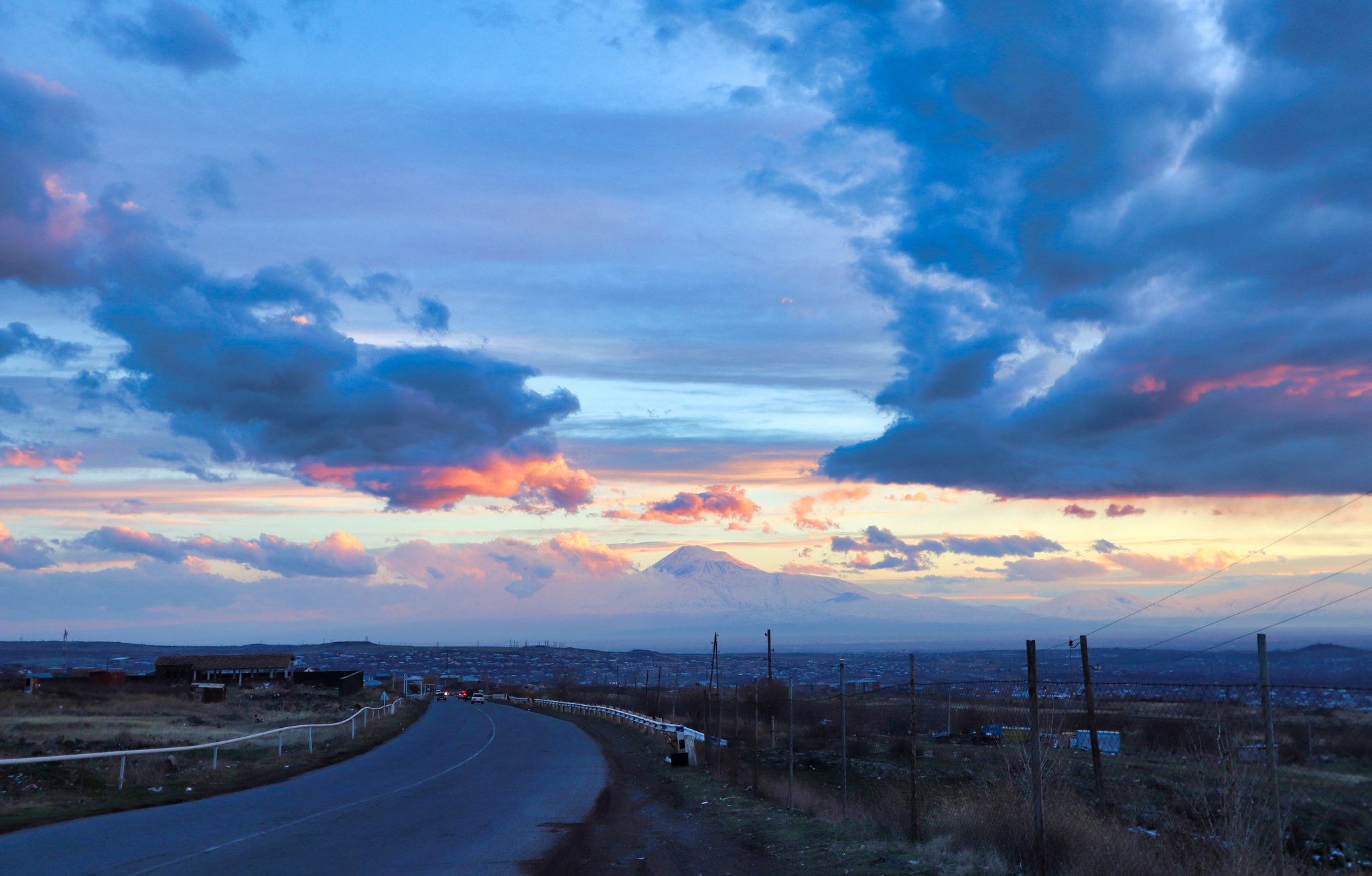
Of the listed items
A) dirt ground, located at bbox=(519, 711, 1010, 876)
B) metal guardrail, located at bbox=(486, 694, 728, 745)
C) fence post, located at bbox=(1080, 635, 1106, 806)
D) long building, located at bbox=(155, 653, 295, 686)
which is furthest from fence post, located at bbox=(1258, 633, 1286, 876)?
long building, located at bbox=(155, 653, 295, 686)

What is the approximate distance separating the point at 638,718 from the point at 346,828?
34.9 metres

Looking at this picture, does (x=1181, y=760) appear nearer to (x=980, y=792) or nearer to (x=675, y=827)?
(x=980, y=792)

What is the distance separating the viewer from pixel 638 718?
50.4 m

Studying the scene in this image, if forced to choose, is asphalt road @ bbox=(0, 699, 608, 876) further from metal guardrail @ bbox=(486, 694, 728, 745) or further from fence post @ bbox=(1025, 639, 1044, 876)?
fence post @ bbox=(1025, 639, 1044, 876)

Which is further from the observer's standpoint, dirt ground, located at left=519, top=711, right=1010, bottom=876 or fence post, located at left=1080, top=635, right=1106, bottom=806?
fence post, located at left=1080, top=635, right=1106, bottom=806

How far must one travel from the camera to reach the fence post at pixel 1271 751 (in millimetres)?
8219

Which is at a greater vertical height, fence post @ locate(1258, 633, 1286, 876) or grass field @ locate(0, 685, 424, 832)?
fence post @ locate(1258, 633, 1286, 876)

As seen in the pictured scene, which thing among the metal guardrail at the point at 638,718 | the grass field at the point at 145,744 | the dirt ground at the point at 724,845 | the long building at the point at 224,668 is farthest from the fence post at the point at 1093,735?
the long building at the point at 224,668

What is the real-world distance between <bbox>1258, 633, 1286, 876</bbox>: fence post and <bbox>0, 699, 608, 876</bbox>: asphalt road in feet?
30.0

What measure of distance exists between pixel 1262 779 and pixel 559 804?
14497 mm

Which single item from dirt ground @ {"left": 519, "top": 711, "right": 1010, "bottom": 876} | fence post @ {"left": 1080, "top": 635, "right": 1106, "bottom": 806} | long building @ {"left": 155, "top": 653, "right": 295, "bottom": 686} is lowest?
long building @ {"left": 155, "top": 653, "right": 295, "bottom": 686}

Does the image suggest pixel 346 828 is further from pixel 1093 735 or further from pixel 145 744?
pixel 145 744

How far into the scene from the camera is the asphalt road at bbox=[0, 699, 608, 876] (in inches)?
510

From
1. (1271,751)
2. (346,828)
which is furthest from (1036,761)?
(346,828)
